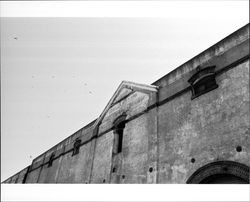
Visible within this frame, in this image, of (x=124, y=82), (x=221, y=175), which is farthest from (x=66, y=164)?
(x=221, y=175)

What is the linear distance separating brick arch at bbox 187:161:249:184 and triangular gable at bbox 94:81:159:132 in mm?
4334

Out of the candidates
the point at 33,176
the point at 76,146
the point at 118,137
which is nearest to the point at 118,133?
the point at 118,137

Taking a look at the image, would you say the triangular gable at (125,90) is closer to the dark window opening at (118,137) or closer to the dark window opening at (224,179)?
the dark window opening at (118,137)

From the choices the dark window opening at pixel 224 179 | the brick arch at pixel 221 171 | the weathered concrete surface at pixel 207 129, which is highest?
the weathered concrete surface at pixel 207 129

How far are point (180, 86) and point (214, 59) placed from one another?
166 cm

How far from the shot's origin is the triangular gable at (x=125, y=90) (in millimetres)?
10320

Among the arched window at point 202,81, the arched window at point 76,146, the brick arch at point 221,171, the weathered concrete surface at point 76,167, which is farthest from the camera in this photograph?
the arched window at point 76,146

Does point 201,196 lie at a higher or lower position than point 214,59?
lower

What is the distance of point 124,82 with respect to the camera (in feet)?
41.2

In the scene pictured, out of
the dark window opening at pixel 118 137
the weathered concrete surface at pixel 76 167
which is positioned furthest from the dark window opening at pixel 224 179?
the weathered concrete surface at pixel 76 167

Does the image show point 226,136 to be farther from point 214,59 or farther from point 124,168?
point 124,168

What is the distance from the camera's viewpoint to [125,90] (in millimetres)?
12750

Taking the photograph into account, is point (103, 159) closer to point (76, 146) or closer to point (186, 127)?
point (76, 146)

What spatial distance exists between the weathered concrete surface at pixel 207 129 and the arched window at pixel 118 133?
333 cm
